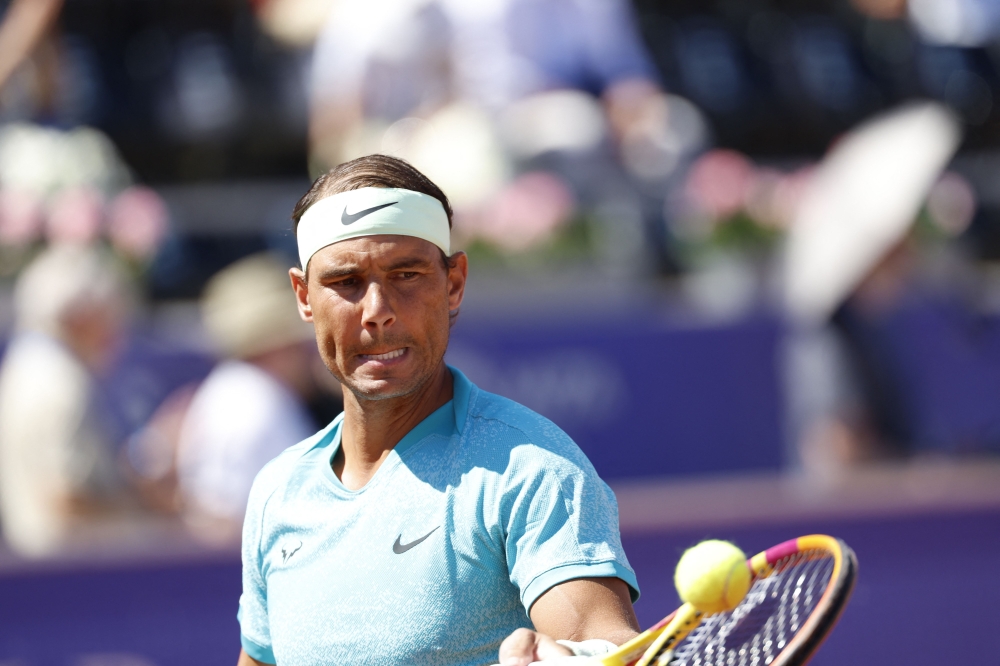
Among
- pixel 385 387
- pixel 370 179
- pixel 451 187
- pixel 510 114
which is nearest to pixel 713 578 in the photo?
pixel 385 387

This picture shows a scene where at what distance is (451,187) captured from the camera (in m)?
6.68

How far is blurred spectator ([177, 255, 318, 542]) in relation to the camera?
16.0ft

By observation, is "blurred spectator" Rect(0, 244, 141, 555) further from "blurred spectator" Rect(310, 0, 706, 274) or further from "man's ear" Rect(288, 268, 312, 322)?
"man's ear" Rect(288, 268, 312, 322)

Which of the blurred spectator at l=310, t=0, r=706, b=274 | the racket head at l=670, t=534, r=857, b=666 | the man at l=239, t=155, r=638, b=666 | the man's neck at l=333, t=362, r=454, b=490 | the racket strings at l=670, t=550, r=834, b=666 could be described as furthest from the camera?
the blurred spectator at l=310, t=0, r=706, b=274

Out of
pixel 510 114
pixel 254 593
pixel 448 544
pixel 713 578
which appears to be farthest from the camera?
pixel 510 114

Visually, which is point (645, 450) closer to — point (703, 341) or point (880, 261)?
point (703, 341)

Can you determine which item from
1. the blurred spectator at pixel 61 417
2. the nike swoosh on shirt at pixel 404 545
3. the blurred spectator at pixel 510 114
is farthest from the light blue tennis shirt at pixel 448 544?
the blurred spectator at pixel 510 114

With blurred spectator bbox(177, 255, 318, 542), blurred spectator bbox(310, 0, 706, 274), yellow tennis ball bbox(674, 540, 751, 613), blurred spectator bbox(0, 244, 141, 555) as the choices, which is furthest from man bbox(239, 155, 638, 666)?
blurred spectator bbox(310, 0, 706, 274)

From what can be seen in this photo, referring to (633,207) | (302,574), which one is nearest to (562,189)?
(633,207)

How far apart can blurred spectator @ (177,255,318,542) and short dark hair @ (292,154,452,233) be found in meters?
2.82

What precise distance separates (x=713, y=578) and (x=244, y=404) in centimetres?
338

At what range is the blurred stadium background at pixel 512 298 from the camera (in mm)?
4949

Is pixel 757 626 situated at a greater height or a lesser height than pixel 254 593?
lesser

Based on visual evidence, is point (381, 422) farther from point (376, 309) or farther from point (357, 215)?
point (357, 215)
